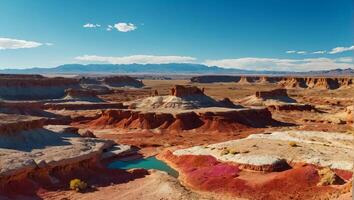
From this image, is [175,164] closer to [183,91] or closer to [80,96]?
[183,91]

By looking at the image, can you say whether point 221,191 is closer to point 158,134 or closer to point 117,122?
point 158,134

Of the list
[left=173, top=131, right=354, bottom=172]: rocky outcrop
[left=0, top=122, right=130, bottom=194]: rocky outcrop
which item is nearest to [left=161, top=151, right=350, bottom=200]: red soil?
[left=173, top=131, right=354, bottom=172]: rocky outcrop

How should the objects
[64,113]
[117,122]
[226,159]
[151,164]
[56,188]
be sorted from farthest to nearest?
[64,113] < [117,122] < [151,164] < [226,159] < [56,188]

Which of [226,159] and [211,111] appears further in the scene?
[211,111]

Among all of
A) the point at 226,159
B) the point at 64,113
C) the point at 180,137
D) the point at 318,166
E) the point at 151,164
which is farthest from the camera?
the point at 64,113

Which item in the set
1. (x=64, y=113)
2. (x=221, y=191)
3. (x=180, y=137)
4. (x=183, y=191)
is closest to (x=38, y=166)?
(x=183, y=191)

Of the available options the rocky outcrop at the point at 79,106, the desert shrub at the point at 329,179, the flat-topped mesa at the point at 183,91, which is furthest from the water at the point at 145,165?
the rocky outcrop at the point at 79,106
